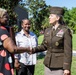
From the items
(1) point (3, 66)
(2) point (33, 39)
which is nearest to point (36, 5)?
(2) point (33, 39)

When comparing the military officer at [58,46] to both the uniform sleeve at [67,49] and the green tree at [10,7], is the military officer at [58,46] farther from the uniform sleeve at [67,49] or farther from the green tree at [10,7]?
the green tree at [10,7]

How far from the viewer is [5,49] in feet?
13.1

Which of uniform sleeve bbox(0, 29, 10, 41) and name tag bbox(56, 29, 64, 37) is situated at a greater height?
uniform sleeve bbox(0, 29, 10, 41)

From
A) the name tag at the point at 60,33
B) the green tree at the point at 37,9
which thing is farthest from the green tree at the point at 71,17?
the name tag at the point at 60,33

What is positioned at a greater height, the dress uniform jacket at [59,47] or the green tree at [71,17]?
the dress uniform jacket at [59,47]

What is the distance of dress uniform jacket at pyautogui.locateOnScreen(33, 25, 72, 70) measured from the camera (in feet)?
16.4

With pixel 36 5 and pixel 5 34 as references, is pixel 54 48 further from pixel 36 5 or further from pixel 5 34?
pixel 36 5

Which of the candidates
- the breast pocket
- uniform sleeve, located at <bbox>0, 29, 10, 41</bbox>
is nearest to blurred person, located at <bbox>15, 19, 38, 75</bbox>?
the breast pocket

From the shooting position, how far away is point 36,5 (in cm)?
4612

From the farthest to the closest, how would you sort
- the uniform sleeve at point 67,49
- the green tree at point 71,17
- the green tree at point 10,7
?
1. the green tree at point 71,17
2. the green tree at point 10,7
3. the uniform sleeve at point 67,49

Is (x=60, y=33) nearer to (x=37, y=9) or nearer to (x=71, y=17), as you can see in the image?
(x=37, y=9)

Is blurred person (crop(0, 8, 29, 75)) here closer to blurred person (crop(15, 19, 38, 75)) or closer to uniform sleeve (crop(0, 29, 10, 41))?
uniform sleeve (crop(0, 29, 10, 41))

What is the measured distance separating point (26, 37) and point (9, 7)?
7494 mm

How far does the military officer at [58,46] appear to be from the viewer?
4.99 metres
